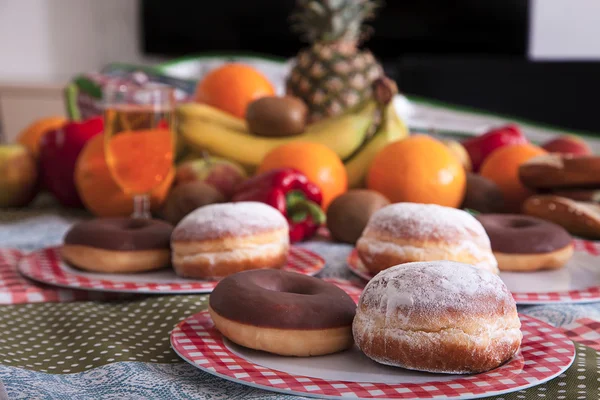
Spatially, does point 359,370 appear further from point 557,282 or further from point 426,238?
point 557,282

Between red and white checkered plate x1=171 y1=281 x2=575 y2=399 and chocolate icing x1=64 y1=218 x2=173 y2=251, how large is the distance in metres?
0.30

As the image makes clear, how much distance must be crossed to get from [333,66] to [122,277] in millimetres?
1001

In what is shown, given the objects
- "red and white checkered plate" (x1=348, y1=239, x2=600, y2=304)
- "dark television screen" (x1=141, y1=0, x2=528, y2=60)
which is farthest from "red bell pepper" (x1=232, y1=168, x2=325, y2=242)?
"dark television screen" (x1=141, y1=0, x2=528, y2=60)

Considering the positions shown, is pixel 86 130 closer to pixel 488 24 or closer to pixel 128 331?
pixel 128 331

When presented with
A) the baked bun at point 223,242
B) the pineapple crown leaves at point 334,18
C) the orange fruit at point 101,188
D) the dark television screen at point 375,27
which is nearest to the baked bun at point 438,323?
the baked bun at point 223,242

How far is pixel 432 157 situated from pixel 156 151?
1.66 ft

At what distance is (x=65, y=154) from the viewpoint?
159 cm

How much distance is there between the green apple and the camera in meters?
1.56

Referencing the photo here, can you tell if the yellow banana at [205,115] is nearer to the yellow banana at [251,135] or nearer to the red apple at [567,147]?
the yellow banana at [251,135]

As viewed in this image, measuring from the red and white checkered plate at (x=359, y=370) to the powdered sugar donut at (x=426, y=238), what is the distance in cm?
17

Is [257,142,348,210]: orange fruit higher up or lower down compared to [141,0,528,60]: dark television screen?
lower down

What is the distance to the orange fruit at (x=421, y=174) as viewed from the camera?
1.29 meters

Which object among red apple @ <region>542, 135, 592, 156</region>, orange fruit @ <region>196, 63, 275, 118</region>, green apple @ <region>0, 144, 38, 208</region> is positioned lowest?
green apple @ <region>0, 144, 38, 208</region>

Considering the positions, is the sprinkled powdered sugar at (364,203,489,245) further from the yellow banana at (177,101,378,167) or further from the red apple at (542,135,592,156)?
the red apple at (542,135,592,156)
